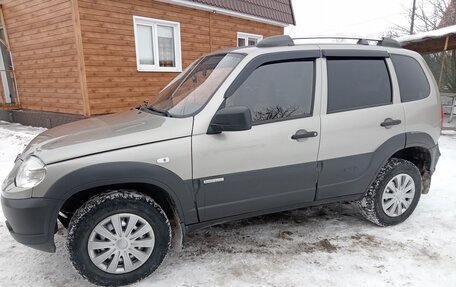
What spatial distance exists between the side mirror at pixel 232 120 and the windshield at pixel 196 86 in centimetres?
23

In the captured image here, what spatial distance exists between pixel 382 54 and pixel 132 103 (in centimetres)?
676

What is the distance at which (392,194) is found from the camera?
11.3 feet

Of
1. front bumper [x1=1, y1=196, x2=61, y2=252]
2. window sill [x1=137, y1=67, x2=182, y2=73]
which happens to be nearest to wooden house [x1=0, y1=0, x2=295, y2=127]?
window sill [x1=137, y1=67, x2=182, y2=73]

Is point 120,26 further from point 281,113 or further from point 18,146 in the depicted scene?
point 281,113

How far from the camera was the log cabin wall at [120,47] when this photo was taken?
750cm

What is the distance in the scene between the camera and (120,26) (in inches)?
316

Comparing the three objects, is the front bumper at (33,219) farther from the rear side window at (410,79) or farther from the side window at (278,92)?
the rear side window at (410,79)

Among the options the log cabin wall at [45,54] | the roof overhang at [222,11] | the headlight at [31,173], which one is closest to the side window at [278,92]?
the headlight at [31,173]

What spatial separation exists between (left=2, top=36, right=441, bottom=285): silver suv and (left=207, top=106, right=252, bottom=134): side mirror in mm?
11

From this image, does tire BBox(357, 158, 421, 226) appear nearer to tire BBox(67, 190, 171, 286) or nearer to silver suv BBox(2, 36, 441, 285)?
silver suv BBox(2, 36, 441, 285)

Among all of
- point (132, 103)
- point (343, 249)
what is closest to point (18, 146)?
point (132, 103)

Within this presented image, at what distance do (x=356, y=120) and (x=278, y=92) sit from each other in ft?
2.80

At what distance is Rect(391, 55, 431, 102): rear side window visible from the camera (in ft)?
11.0

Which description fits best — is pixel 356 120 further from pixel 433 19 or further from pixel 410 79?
pixel 433 19
